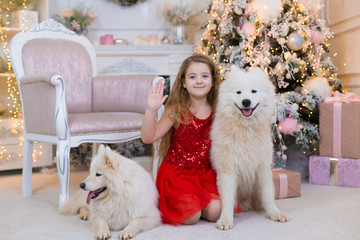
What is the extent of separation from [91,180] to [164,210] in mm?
463

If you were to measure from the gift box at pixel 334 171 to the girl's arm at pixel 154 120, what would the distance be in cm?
140

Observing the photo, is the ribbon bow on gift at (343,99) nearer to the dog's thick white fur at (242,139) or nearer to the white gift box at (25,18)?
the dog's thick white fur at (242,139)

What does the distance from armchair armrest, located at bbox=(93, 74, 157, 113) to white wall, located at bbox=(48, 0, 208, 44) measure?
176 centimetres

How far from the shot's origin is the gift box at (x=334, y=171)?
2.85m

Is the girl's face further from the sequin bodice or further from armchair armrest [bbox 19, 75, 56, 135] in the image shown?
armchair armrest [bbox 19, 75, 56, 135]

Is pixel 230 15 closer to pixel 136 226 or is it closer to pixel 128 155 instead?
pixel 128 155

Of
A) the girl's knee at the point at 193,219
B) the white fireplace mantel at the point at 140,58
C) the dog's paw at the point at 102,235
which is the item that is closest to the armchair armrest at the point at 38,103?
the dog's paw at the point at 102,235

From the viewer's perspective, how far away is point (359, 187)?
282 centimetres

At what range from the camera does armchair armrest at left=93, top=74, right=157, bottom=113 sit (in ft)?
9.36

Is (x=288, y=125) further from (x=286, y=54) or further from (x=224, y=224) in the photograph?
(x=224, y=224)

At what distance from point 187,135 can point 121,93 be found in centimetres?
90

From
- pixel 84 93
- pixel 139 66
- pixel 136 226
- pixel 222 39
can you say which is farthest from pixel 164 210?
pixel 139 66

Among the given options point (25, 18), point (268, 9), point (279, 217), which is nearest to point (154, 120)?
point (279, 217)

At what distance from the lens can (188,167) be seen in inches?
87.2
